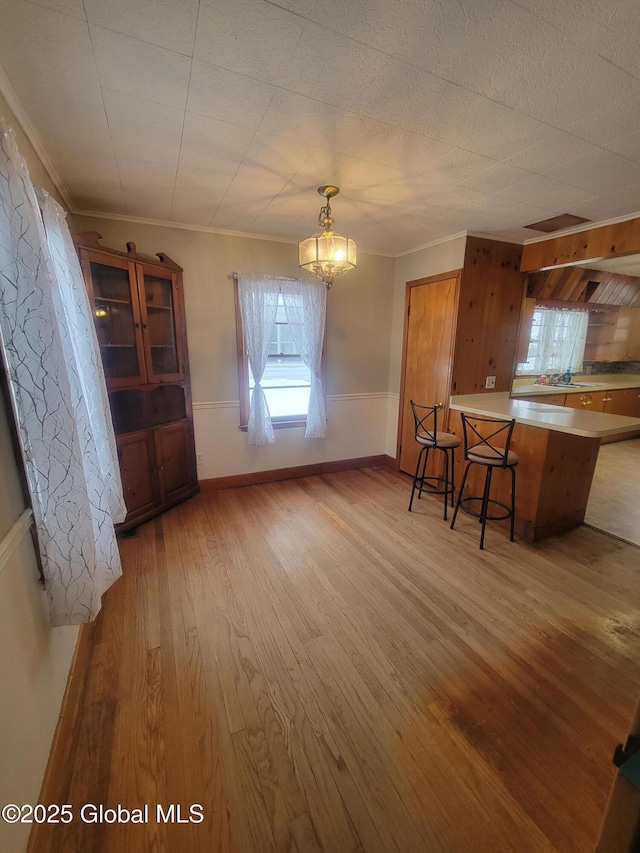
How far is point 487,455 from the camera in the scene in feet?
8.56

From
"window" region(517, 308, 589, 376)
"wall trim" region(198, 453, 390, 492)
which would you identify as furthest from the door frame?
"window" region(517, 308, 589, 376)

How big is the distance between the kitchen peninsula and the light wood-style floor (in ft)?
0.99

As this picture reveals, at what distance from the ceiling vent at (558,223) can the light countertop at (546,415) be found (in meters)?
1.51

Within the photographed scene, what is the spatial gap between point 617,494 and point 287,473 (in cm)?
347

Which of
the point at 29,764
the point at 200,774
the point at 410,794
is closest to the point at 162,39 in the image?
the point at 29,764

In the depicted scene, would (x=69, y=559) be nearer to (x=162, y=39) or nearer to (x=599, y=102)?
(x=162, y=39)

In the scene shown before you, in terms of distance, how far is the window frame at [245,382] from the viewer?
134 inches

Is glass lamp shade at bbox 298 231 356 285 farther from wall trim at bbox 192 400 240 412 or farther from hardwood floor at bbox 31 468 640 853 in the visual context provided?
hardwood floor at bbox 31 468 640 853

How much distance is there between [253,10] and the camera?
1.07 m

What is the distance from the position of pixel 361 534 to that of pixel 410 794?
5.50 ft

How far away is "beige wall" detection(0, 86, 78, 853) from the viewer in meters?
0.95

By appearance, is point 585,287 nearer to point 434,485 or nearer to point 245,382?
point 434,485

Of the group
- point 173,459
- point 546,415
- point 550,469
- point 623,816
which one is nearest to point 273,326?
point 173,459

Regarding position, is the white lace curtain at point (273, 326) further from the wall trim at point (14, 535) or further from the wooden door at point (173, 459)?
the wall trim at point (14, 535)
